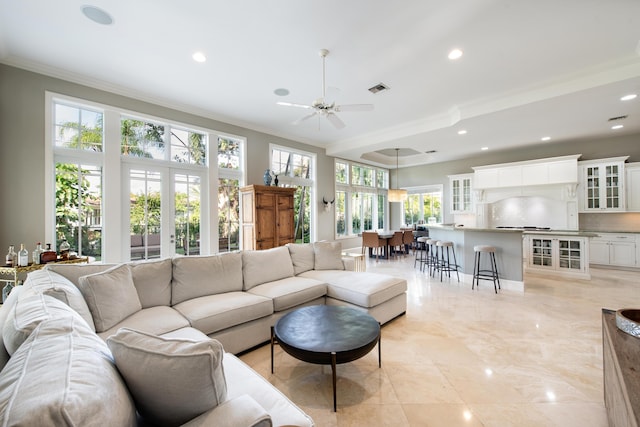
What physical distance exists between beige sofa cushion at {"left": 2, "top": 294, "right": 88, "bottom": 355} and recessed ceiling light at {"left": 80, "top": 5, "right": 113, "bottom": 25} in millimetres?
2732

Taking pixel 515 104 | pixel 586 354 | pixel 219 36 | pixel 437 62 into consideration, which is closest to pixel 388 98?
pixel 437 62

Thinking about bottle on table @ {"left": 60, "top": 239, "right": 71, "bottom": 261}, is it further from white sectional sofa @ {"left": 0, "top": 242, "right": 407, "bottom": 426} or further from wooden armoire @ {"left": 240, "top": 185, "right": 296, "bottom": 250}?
wooden armoire @ {"left": 240, "top": 185, "right": 296, "bottom": 250}

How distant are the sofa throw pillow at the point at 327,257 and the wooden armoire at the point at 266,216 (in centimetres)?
164

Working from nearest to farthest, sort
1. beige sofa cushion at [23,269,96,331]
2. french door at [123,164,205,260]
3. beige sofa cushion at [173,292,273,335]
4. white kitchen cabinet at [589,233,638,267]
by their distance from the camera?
beige sofa cushion at [23,269,96,331], beige sofa cushion at [173,292,273,335], french door at [123,164,205,260], white kitchen cabinet at [589,233,638,267]

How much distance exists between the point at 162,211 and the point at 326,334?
3.98m

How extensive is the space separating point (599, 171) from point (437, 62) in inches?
222

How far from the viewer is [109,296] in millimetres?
2135

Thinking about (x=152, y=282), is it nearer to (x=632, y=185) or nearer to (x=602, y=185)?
(x=602, y=185)

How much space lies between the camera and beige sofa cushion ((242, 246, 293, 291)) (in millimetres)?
3227

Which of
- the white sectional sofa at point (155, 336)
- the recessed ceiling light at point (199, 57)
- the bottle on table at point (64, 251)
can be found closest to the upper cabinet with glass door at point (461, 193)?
the white sectional sofa at point (155, 336)

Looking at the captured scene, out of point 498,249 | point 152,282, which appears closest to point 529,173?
point 498,249

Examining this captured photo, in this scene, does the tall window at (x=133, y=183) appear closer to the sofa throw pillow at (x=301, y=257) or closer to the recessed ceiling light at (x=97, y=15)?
the recessed ceiling light at (x=97, y=15)

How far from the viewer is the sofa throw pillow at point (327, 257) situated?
403 centimetres

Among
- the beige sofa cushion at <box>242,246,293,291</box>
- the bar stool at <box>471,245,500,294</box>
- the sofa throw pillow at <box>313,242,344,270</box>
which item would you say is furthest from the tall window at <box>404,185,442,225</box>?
the beige sofa cushion at <box>242,246,293,291</box>
